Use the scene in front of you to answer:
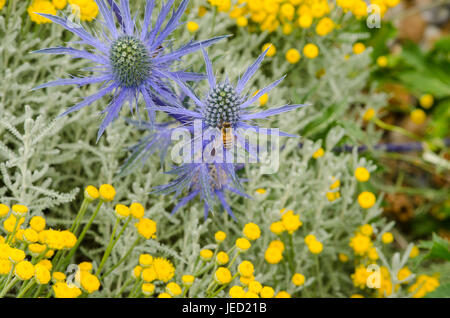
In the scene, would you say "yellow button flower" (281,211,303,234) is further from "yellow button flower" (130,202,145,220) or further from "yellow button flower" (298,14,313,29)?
"yellow button flower" (298,14,313,29)

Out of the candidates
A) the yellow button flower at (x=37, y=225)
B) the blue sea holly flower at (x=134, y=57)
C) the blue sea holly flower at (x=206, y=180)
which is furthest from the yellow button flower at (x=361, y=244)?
the yellow button flower at (x=37, y=225)

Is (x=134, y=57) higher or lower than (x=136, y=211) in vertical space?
higher

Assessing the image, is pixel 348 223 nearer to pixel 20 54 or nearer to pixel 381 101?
pixel 381 101

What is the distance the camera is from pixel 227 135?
70cm

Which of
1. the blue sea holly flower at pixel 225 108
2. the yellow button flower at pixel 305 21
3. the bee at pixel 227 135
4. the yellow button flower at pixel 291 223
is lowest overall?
the yellow button flower at pixel 291 223

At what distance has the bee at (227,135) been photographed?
689 mm

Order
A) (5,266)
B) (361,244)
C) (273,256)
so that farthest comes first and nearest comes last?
(361,244) < (273,256) < (5,266)

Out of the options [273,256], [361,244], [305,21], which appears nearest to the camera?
[273,256]

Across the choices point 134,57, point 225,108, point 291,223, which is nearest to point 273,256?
point 291,223

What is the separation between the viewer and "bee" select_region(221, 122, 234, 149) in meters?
0.69

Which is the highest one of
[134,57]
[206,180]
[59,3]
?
[59,3]

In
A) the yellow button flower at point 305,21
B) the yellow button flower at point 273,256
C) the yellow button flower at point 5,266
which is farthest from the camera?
the yellow button flower at point 305,21

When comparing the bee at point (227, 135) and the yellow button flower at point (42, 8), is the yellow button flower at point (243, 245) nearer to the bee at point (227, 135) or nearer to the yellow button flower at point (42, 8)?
the bee at point (227, 135)

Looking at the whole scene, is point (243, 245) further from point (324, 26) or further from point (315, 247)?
point (324, 26)
